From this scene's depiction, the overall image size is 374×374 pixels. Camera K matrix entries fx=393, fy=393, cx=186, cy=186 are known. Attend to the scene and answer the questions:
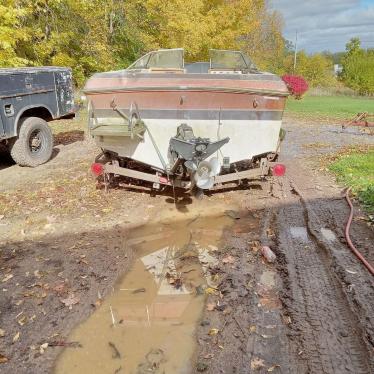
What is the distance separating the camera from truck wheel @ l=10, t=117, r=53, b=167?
7.64 metres

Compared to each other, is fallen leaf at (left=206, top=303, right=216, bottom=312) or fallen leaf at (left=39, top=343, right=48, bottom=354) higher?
fallen leaf at (left=206, top=303, right=216, bottom=312)

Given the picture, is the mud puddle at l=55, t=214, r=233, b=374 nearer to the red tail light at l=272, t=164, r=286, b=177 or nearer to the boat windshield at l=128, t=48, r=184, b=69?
the red tail light at l=272, t=164, r=286, b=177

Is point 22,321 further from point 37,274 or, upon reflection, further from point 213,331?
point 213,331

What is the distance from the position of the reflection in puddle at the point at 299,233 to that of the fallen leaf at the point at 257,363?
217 cm

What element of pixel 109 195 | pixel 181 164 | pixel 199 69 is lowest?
pixel 109 195

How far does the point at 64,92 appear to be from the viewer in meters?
8.62

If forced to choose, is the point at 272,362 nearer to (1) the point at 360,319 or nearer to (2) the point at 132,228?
(1) the point at 360,319

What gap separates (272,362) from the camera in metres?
2.80

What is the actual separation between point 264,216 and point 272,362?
2.84 metres

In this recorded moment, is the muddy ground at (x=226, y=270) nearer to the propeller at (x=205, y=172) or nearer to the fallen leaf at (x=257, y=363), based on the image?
the fallen leaf at (x=257, y=363)

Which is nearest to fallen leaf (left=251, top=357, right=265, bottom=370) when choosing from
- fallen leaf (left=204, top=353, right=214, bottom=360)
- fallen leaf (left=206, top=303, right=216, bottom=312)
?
fallen leaf (left=204, top=353, right=214, bottom=360)

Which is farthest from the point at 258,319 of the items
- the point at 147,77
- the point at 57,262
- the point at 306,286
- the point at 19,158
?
Answer: the point at 19,158

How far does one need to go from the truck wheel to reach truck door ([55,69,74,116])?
63 cm

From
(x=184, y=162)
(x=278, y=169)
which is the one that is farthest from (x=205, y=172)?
(x=278, y=169)
